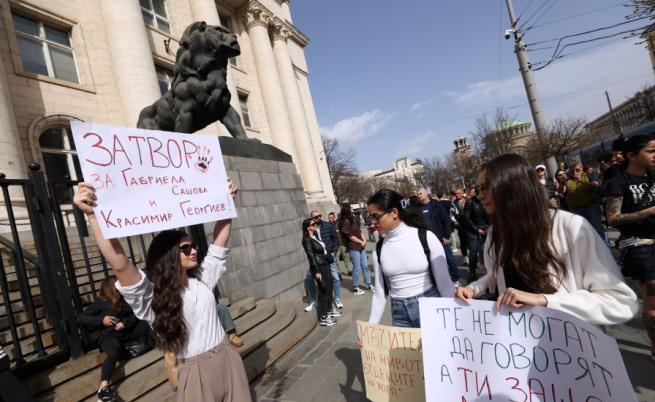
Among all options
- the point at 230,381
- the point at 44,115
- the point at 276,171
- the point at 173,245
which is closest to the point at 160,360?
the point at 230,381

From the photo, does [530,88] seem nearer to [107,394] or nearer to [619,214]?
[619,214]

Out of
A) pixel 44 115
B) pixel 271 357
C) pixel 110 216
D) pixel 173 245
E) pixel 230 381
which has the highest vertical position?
pixel 44 115

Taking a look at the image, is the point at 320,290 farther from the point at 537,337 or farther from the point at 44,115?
the point at 44,115

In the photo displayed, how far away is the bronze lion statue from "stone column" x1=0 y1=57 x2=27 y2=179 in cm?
487

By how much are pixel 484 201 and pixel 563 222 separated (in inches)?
13.4

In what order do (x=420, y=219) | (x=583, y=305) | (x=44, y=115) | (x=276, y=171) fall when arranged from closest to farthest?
1. (x=583, y=305)
2. (x=420, y=219)
3. (x=276, y=171)
4. (x=44, y=115)

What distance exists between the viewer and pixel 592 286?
1.51 m

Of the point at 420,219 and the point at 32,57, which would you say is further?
the point at 32,57

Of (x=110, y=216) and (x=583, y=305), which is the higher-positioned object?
(x=110, y=216)

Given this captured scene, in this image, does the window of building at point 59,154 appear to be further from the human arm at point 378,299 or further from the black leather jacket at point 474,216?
the human arm at point 378,299

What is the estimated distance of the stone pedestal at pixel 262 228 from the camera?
20.1ft

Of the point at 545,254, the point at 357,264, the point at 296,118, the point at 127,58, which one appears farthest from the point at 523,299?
the point at 296,118

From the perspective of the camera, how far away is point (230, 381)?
2105 millimetres

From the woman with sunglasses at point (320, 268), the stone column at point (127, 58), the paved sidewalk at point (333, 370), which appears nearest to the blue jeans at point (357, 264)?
the woman with sunglasses at point (320, 268)
